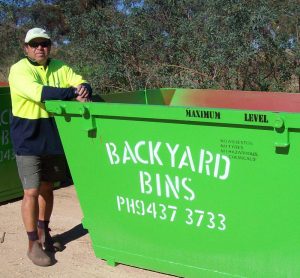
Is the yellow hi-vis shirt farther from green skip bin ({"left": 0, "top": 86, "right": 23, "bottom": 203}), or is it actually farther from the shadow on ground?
green skip bin ({"left": 0, "top": 86, "right": 23, "bottom": 203})

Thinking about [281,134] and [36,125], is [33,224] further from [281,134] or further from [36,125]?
[281,134]

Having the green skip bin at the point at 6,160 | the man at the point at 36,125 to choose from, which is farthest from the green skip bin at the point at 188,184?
the green skip bin at the point at 6,160

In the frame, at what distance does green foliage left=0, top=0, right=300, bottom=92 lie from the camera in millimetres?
6547

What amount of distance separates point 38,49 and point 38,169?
881 mm

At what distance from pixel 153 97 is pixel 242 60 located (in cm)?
209

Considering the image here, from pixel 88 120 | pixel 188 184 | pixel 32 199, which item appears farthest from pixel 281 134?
pixel 32 199

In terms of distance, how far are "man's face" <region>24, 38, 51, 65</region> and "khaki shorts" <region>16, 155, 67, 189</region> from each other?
0.72m

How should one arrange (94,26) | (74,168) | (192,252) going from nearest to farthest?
(192,252) → (74,168) → (94,26)

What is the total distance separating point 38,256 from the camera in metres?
3.85

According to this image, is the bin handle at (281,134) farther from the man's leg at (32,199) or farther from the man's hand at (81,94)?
the man's leg at (32,199)

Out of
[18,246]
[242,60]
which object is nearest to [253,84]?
[242,60]

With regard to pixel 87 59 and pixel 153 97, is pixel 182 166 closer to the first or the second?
pixel 153 97

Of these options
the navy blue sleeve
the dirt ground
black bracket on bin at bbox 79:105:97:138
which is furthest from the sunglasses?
the dirt ground

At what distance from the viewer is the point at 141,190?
3.30m
